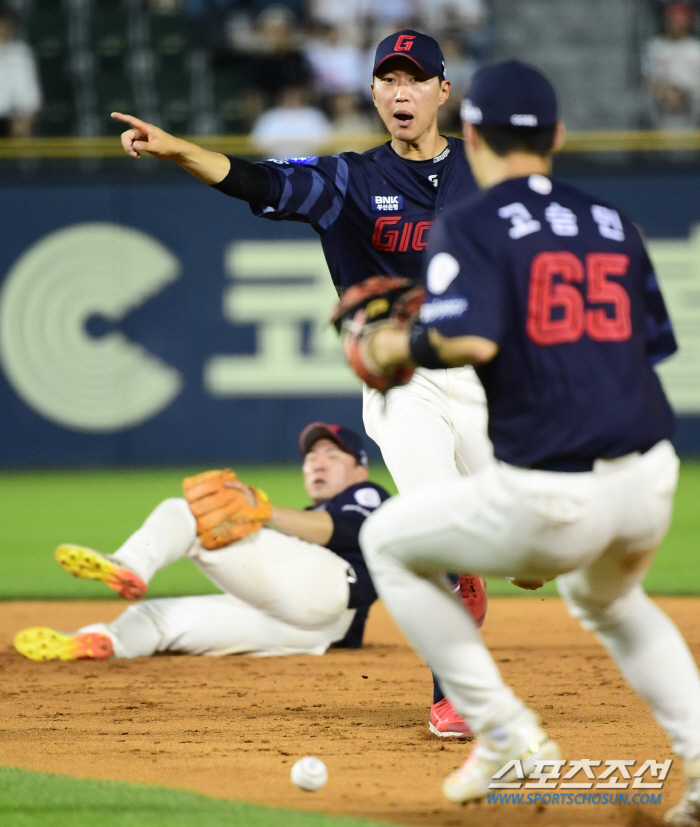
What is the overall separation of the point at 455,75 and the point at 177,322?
4100 millimetres

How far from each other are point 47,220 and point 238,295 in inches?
84.1

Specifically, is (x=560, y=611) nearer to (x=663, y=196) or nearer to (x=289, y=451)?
(x=289, y=451)

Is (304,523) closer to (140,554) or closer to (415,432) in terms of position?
(140,554)

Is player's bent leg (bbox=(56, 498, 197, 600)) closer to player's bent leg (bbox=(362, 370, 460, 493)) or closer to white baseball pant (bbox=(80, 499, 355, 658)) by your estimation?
white baseball pant (bbox=(80, 499, 355, 658))

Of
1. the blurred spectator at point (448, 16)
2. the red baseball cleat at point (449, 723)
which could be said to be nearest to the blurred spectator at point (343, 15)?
the blurred spectator at point (448, 16)

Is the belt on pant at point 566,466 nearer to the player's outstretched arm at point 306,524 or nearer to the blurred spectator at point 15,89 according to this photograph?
the player's outstretched arm at point 306,524

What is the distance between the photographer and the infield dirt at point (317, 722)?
3414mm

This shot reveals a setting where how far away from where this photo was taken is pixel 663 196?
42.9ft

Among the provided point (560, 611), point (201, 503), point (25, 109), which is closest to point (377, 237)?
point (201, 503)

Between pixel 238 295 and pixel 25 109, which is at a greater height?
pixel 25 109

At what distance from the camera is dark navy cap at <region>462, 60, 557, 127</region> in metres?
2.97

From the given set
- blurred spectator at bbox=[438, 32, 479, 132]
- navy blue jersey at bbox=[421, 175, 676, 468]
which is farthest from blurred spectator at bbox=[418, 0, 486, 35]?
navy blue jersey at bbox=[421, 175, 676, 468]

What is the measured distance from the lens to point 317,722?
4.37 m

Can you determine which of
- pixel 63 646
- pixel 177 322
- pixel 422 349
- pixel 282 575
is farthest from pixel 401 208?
pixel 177 322
